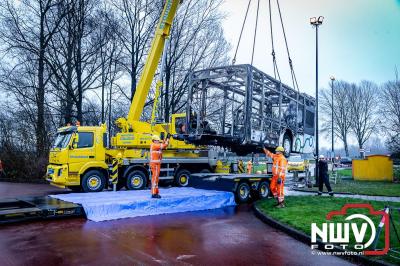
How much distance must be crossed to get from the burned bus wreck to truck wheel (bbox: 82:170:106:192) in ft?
15.2

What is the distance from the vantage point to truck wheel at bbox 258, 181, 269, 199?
573 inches

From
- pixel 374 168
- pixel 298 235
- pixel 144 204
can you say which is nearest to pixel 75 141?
pixel 144 204

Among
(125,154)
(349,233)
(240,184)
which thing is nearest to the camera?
(349,233)

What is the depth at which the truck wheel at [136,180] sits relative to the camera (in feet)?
53.5

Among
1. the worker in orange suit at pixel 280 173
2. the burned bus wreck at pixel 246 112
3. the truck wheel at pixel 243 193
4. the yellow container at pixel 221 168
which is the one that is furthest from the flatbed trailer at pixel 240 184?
the yellow container at pixel 221 168

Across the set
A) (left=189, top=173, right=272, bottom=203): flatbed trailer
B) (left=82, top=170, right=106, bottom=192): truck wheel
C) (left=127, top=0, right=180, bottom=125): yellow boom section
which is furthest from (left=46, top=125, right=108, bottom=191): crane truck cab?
(left=189, top=173, right=272, bottom=203): flatbed trailer

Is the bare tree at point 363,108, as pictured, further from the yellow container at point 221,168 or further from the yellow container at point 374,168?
the yellow container at point 221,168

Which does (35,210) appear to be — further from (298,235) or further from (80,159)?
(298,235)

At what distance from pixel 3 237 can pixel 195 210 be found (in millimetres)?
5696

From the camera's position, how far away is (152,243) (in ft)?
24.6

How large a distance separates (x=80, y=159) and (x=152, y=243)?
875 cm

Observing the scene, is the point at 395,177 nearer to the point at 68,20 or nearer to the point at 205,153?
the point at 205,153

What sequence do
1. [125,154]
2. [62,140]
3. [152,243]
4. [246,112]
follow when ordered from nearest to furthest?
[152,243]
[246,112]
[62,140]
[125,154]

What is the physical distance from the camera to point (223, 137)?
12586 millimetres
